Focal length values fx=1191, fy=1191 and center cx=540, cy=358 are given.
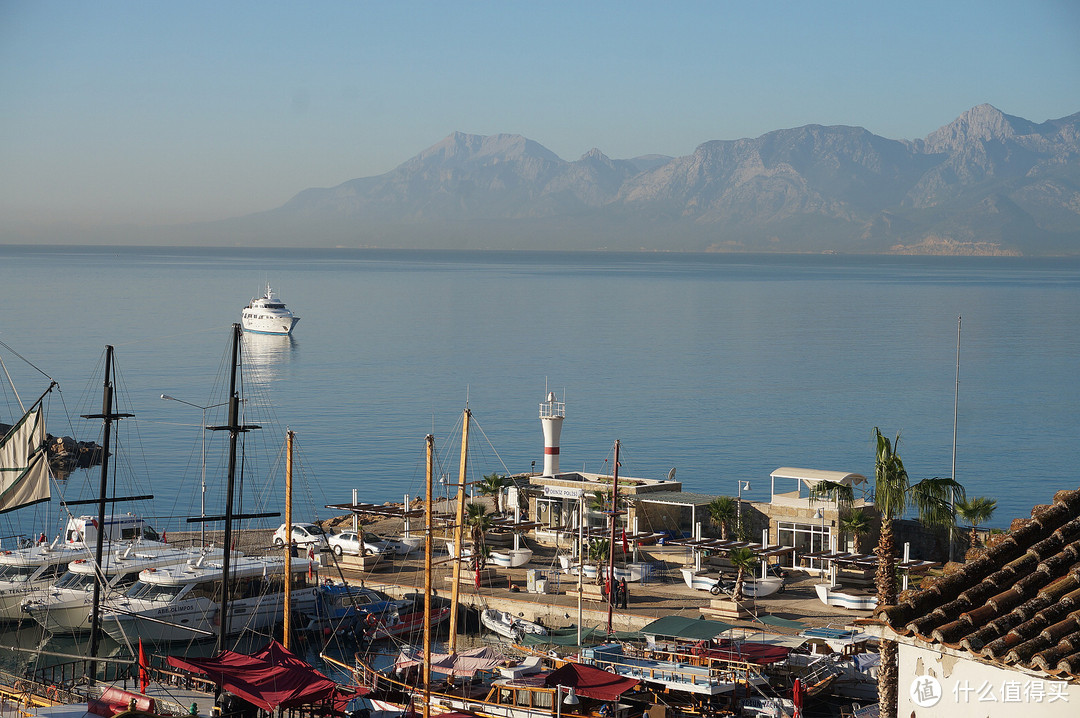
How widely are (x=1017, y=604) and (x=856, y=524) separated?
31.8m

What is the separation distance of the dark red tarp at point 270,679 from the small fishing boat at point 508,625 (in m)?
10.4

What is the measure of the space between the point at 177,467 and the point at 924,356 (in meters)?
91.6

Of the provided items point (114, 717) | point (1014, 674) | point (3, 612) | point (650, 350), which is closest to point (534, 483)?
point (3, 612)

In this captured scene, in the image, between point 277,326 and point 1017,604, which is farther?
point 277,326

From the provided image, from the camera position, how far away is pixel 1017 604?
11.5 metres

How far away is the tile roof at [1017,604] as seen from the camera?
10.6m

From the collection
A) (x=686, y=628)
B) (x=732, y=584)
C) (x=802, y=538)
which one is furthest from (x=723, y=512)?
(x=686, y=628)

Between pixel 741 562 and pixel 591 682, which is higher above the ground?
pixel 741 562

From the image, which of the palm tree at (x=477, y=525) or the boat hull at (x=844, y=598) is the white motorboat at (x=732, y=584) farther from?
the palm tree at (x=477, y=525)

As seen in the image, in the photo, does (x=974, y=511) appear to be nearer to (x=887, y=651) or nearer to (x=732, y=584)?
(x=732, y=584)

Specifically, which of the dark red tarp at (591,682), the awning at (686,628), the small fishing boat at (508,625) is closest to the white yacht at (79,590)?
the small fishing boat at (508,625)

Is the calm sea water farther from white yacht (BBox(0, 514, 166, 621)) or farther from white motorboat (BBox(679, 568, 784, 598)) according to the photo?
white motorboat (BBox(679, 568, 784, 598))

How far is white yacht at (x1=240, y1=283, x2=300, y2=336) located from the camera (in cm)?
16150

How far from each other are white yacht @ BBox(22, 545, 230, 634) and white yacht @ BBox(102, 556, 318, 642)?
84 cm
